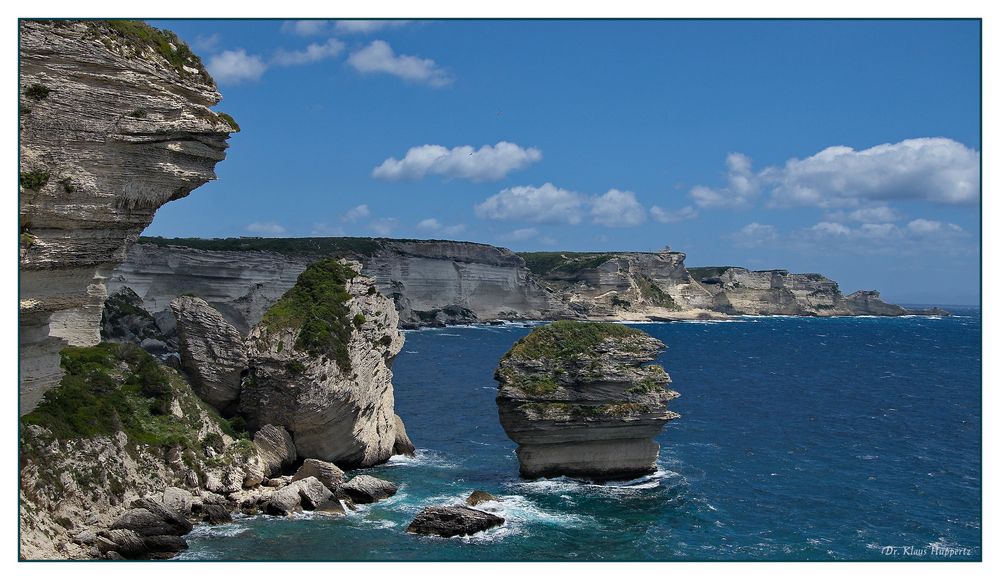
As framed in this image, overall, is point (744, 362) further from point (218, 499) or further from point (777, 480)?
point (218, 499)

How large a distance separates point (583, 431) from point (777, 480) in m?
9.87

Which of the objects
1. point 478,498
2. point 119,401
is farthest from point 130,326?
point 478,498

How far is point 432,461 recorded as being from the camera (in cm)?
4234

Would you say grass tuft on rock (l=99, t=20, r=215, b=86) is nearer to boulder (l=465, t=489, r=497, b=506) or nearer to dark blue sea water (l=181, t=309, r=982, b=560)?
dark blue sea water (l=181, t=309, r=982, b=560)

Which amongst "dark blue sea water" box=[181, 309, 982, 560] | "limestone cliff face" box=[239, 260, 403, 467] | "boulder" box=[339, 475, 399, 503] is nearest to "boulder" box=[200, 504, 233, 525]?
"dark blue sea water" box=[181, 309, 982, 560]

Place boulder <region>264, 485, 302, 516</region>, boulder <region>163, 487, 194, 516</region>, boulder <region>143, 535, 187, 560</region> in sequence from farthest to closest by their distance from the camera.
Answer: boulder <region>264, 485, 302, 516</region> < boulder <region>163, 487, 194, 516</region> < boulder <region>143, 535, 187, 560</region>

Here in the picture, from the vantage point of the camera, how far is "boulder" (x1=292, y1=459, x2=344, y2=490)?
34469 mm

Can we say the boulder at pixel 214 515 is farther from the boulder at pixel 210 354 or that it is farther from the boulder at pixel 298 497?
the boulder at pixel 210 354

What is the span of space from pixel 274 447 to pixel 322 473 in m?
3.66

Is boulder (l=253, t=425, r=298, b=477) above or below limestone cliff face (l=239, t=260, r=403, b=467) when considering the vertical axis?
below

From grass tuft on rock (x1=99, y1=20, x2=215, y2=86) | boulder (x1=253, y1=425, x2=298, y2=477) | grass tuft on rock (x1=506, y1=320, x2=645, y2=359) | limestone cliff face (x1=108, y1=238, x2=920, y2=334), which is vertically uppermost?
grass tuft on rock (x1=99, y1=20, x2=215, y2=86)

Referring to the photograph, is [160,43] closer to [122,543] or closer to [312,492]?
[122,543]

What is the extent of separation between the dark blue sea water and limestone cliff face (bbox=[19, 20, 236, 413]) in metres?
9.80

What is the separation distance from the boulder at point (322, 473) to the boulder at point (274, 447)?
1614mm
